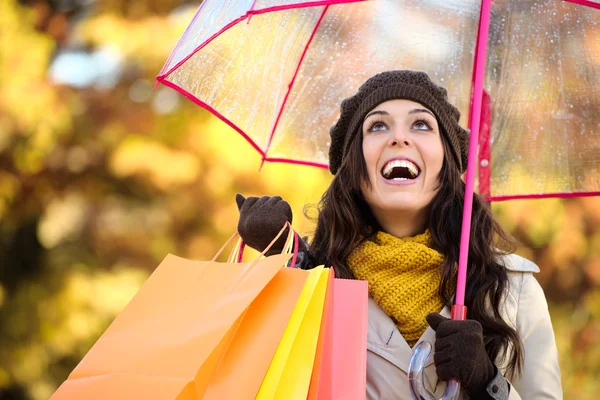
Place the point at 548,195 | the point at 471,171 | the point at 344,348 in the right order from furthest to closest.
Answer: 1. the point at 548,195
2. the point at 471,171
3. the point at 344,348

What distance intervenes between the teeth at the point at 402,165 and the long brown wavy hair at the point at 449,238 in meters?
0.09

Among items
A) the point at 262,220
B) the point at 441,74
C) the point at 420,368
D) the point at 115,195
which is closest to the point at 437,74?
the point at 441,74

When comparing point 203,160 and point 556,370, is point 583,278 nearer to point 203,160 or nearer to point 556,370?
point 203,160

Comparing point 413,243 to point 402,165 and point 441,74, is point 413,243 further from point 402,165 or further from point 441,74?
point 441,74

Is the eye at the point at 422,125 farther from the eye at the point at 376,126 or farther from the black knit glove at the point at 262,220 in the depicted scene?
the black knit glove at the point at 262,220

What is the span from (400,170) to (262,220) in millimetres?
423

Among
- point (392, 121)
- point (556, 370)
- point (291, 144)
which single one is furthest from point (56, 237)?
point (556, 370)

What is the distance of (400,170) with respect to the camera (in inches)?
82.4

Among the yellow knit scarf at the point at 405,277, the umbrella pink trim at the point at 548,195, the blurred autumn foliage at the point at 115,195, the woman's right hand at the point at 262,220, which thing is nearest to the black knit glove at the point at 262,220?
the woman's right hand at the point at 262,220

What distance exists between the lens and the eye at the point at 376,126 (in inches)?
84.9

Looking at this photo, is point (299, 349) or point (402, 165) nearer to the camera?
point (299, 349)

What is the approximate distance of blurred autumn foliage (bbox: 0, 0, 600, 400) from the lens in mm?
5543

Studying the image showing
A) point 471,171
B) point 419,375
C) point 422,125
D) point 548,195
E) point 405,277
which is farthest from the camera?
point 548,195

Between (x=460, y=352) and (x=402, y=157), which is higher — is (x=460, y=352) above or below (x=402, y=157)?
below
